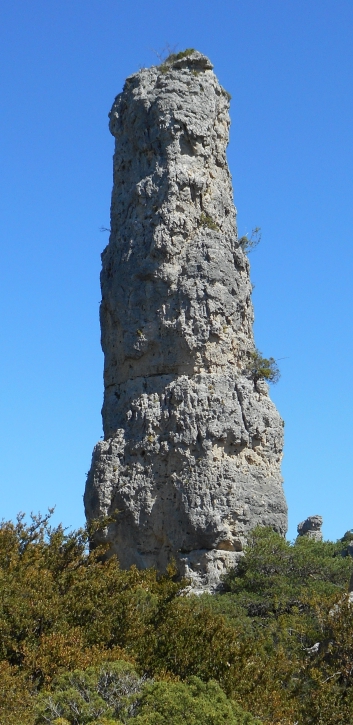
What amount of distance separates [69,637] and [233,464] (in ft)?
27.3

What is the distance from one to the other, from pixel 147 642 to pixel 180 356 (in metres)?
8.36

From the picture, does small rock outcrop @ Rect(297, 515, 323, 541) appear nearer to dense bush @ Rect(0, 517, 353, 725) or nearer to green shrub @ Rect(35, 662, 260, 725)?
dense bush @ Rect(0, 517, 353, 725)

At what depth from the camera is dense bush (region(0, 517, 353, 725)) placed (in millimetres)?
12336

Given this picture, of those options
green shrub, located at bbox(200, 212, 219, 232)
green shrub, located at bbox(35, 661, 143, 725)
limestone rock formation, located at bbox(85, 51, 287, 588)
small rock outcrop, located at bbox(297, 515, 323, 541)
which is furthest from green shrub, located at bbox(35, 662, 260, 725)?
small rock outcrop, located at bbox(297, 515, 323, 541)

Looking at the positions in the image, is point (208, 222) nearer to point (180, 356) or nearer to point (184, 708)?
point (180, 356)

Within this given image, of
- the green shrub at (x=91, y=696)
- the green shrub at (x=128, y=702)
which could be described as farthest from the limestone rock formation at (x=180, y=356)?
the green shrub at (x=128, y=702)

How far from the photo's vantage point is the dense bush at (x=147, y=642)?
40.5 ft

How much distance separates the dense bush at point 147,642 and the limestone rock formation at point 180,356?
2.48 meters

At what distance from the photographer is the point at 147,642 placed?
48.8 feet

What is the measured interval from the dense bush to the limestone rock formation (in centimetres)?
248

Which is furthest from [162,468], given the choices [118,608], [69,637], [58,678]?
[58,678]

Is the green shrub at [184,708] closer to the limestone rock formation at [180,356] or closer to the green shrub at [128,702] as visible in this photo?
the green shrub at [128,702]

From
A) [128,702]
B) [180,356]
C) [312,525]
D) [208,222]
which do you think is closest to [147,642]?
[128,702]

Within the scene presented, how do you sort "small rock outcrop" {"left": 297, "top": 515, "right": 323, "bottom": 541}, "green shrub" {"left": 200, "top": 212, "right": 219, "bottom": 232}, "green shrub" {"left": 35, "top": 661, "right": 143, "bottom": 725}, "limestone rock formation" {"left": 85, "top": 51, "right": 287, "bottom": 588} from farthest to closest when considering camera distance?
"small rock outcrop" {"left": 297, "top": 515, "right": 323, "bottom": 541}, "green shrub" {"left": 200, "top": 212, "right": 219, "bottom": 232}, "limestone rock formation" {"left": 85, "top": 51, "right": 287, "bottom": 588}, "green shrub" {"left": 35, "top": 661, "right": 143, "bottom": 725}
